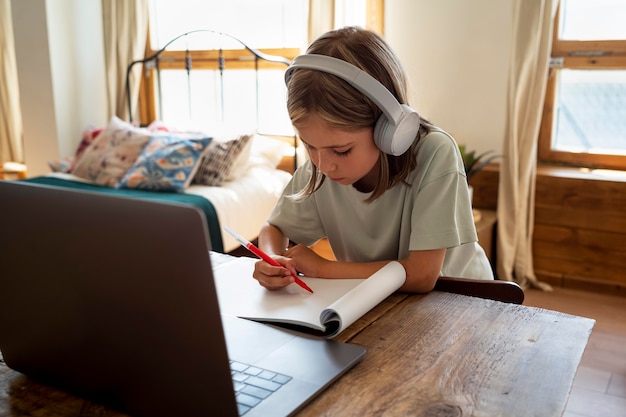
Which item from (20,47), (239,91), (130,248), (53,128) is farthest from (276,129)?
(130,248)

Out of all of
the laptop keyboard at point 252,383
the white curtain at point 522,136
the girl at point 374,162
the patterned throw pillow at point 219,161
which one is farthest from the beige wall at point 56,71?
the laptop keyboard at point 252,383

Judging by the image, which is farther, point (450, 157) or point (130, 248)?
point (450, 157)

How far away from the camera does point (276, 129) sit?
12.4ft

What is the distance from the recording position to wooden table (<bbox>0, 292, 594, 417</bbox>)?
74 cm

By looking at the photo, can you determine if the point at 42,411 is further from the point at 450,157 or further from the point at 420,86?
the point at 420,86

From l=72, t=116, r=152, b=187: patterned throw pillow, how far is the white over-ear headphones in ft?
7.60

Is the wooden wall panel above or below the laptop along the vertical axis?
below

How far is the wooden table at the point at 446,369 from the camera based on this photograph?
2.43 ft

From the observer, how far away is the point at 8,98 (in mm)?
4461

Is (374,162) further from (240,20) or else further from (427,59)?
(240,20)

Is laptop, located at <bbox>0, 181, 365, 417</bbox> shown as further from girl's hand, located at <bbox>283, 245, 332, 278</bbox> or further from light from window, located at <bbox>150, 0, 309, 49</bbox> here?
light from window, located at <bbox>150, 0, 309, 49</bbox>

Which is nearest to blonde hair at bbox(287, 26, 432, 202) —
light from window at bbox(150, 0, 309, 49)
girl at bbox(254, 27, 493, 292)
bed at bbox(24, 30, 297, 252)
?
girl at bbox(254, 27, 493, 292)

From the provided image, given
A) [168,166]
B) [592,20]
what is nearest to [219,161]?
[168,166]

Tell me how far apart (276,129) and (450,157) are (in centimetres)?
260
